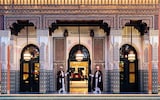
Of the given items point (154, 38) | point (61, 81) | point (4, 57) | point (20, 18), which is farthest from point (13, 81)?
point (154, 38)

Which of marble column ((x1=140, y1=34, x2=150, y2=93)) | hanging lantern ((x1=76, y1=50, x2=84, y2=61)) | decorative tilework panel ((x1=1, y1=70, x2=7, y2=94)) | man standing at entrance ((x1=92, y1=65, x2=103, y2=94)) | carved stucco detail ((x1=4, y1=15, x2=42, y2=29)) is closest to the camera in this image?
decorative tilework panel ((x1=1, y1=70, x2=7, y2=94))

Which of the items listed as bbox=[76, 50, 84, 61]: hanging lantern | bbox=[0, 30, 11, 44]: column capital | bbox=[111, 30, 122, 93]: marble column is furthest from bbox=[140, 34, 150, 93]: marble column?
bbox=[0, 30, 11, 44]: column capital

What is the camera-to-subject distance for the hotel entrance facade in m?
17.1

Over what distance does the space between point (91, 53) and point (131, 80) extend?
2.17 metres

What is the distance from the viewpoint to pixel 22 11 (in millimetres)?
17125

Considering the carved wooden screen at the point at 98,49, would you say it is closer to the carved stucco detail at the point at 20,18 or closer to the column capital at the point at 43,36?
the column capital at the point at 43,36

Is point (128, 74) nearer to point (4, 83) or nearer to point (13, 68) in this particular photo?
Result: point (13, 68)

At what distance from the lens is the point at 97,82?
18.3 m

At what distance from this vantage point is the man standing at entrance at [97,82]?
59.2 feet

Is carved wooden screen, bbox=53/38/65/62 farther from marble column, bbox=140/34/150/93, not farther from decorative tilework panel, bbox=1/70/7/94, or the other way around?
marble column, bbox=140/34/150/93

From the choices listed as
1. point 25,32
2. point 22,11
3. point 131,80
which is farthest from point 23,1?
point 131,80

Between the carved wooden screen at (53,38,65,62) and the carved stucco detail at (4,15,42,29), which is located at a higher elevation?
the carved stucco detail at (4,15,42,29)

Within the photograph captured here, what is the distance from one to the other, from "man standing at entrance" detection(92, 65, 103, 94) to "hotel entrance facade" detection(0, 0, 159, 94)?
0.25 metres

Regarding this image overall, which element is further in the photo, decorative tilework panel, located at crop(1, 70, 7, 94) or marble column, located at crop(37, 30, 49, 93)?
marble column, located at crop(37, 30, 49, 93)
